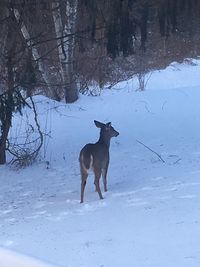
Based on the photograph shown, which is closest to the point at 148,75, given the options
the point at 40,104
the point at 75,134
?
the point at 40,104

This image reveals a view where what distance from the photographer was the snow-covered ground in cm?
680

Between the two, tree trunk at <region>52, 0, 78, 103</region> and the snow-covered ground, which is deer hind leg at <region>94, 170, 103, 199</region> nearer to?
the snow-covered ground

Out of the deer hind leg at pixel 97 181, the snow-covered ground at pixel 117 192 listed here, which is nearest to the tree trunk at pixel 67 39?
the snow-covered ground at pixel 117 192

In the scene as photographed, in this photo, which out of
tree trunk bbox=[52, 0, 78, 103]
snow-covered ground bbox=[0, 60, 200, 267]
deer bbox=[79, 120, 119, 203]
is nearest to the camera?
snow-covered ground bbox=[0, 60, 200, 267]

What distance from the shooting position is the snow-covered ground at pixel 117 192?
680 centimetres

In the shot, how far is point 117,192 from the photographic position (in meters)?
9.98

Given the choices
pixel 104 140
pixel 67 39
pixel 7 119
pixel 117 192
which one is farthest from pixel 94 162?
pixel 67 39

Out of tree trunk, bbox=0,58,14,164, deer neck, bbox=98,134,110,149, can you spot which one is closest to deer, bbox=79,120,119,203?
deer neck, bbox=98,134,110,149

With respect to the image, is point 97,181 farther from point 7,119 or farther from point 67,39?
point 67,39

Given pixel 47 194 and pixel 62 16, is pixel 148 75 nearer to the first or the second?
pixel 62 16

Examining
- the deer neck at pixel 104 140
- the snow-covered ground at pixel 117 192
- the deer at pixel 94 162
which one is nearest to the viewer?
the snow-covered ground at pixel 117 192

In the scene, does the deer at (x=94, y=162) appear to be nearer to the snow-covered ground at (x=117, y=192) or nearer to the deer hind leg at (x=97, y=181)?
the deer hind leg at (x=97, y=181)

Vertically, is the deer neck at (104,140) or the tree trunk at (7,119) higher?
the tree trunk at (7,119)

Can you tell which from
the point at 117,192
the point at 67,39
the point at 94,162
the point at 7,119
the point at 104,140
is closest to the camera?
the point at 94,162
